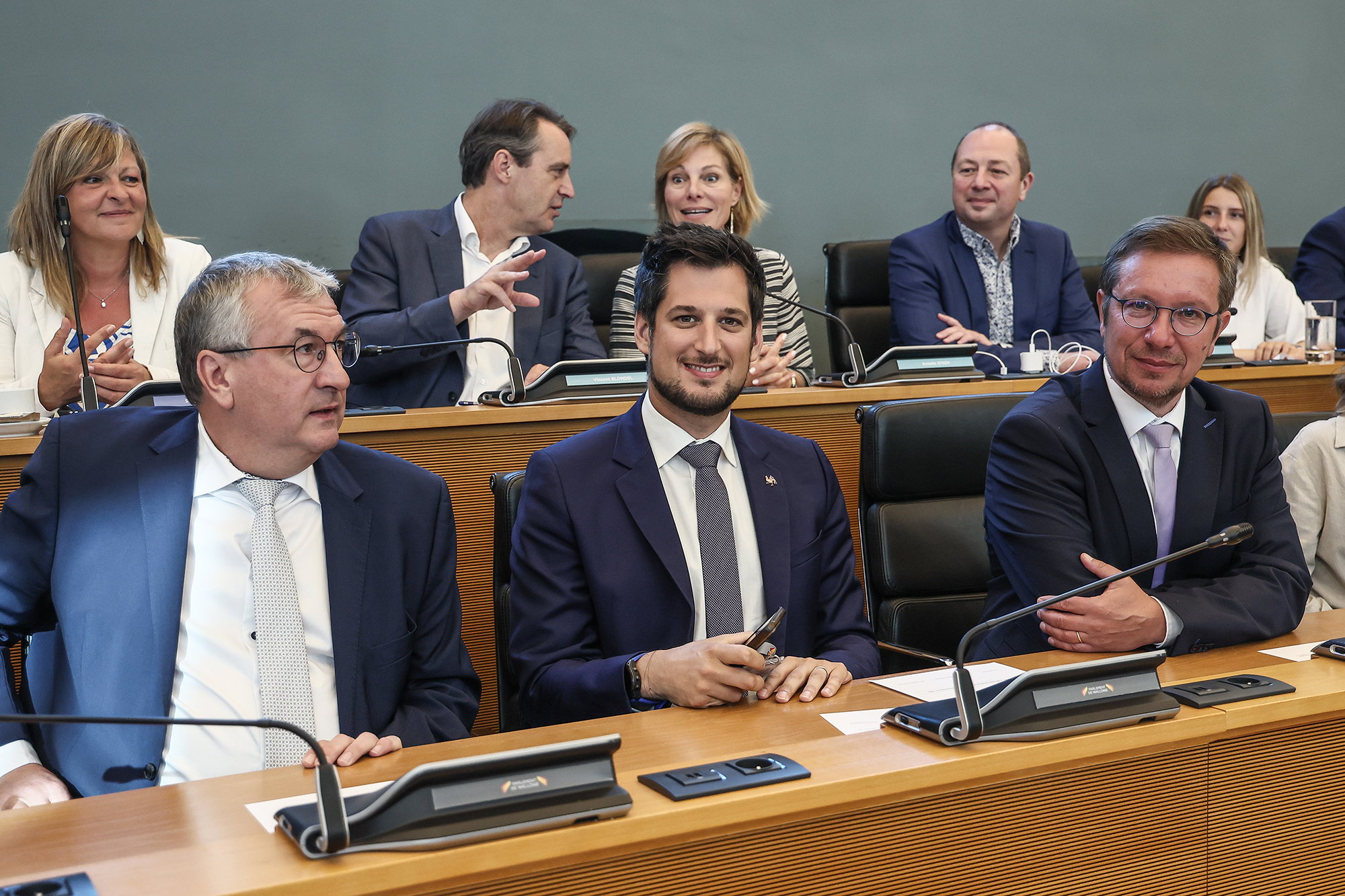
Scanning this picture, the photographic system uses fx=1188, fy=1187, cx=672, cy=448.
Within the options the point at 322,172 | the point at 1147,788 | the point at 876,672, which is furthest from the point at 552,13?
the point at 1147,788

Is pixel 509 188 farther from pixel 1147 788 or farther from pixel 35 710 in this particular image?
pixel 1147 788

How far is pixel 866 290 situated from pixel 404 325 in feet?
5.81

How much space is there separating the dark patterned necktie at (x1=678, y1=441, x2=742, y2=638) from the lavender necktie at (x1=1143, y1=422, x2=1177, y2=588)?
2.19ft

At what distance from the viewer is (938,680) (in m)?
1.46

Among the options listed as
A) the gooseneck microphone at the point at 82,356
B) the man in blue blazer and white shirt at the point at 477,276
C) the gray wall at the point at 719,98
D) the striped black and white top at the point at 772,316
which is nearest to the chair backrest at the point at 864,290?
the striped black and white top at the point at 772,316

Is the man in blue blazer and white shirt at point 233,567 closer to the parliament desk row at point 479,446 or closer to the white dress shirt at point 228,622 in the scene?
the white dress shirt at point 228,622

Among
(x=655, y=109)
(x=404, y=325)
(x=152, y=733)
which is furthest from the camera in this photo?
(x=655, y=109)

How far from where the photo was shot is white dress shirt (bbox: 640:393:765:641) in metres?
1.79

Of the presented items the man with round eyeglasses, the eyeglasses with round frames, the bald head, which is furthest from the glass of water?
the eyeglasses with round frames

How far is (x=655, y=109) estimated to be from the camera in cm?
468

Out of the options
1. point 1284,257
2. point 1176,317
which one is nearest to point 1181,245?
point 1176,317

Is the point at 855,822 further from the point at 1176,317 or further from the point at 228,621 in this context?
the point at 1176,317

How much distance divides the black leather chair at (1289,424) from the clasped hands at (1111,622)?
3.28 ft

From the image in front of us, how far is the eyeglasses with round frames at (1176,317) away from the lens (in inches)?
74.8
